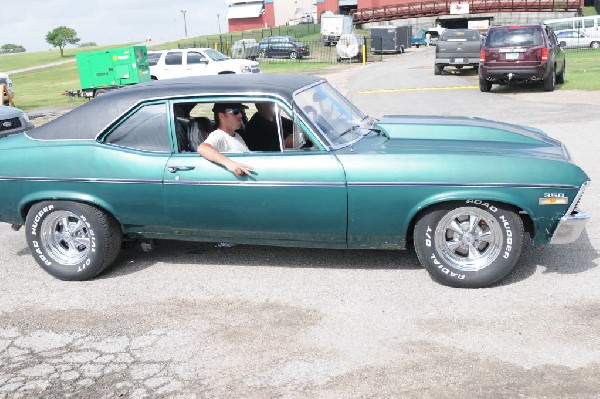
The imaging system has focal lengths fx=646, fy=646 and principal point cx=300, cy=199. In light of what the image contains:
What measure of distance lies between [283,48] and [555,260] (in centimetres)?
4238

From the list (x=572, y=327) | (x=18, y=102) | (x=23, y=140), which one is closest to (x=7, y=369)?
(x=23, y=140)

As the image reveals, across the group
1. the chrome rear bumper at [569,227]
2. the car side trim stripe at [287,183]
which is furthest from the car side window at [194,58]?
the chrome rear bumper at [569,227]

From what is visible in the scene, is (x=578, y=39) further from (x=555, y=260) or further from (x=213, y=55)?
(x=555, y=260)

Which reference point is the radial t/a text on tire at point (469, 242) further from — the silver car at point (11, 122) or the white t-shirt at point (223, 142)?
the silver car at point (11, 122)

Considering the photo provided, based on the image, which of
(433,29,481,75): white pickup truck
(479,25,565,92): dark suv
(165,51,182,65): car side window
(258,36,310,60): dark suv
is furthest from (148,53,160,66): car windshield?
(258,36,310,60): dark suv

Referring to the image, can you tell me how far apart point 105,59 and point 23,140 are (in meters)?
20.7

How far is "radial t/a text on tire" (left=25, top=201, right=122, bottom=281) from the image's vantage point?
5.27 metres

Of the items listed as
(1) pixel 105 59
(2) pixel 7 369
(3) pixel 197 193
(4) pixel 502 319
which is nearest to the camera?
(2) pixel 7 369

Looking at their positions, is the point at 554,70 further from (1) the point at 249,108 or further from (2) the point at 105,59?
(2) the point at 105,59

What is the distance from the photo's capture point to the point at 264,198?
489 cm

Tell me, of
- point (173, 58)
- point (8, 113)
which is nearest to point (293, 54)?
point (173, 58)

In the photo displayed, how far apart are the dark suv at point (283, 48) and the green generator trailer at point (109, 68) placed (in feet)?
70.0

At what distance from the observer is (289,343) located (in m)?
4.14

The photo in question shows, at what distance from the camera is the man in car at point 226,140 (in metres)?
4.91
